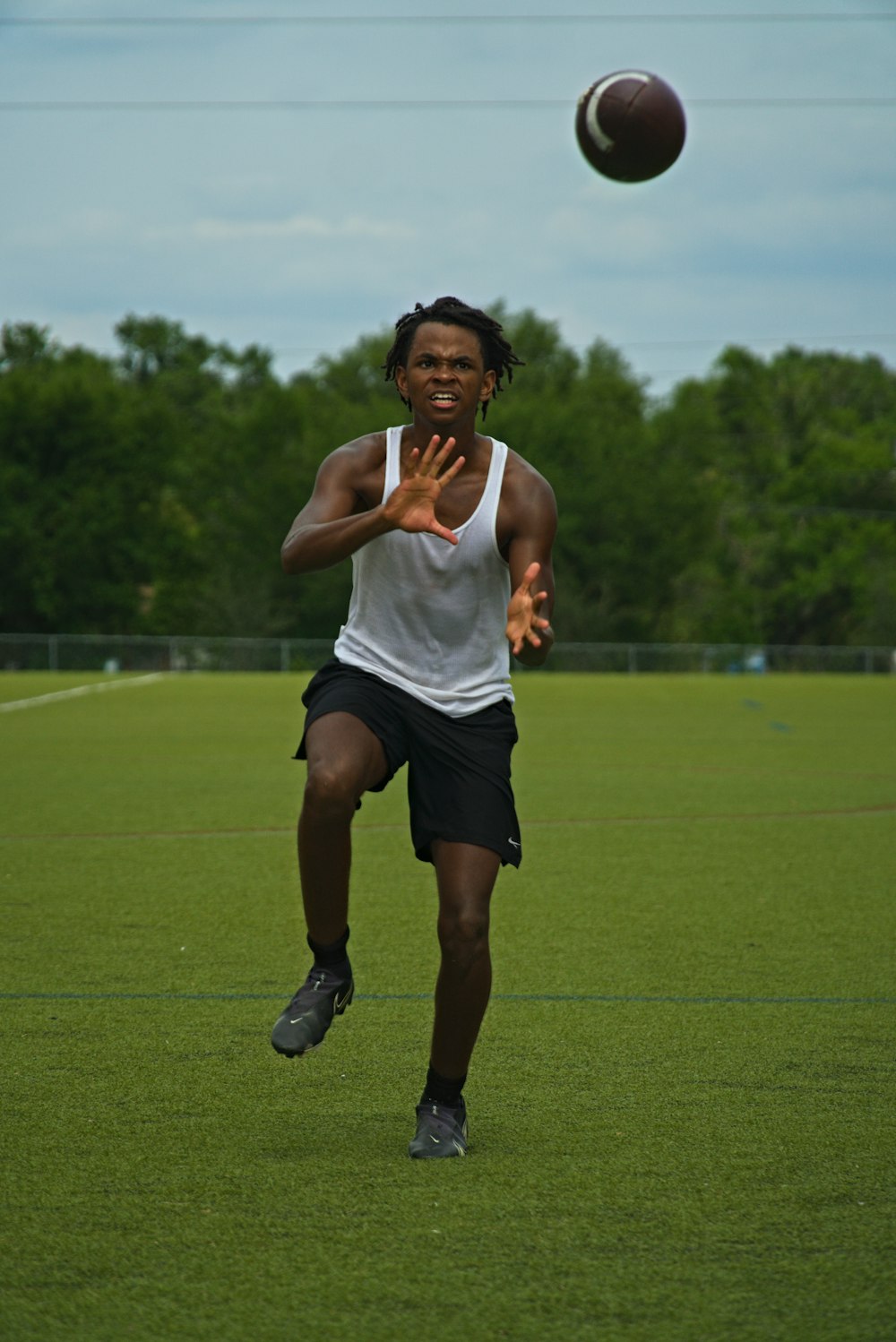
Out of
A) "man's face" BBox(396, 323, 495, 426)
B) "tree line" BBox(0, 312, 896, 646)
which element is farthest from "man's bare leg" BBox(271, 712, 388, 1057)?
Answer: "tree line" BBox(0, 312, 896, 646)

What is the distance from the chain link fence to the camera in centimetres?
5466

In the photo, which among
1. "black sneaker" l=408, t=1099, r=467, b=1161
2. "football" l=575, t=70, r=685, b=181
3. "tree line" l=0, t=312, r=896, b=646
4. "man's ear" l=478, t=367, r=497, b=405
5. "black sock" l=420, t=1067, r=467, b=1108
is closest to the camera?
"black sneaker" l=408, t=1099, r=467, b=1161

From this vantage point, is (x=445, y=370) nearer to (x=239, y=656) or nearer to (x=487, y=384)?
(x=487, y=384)

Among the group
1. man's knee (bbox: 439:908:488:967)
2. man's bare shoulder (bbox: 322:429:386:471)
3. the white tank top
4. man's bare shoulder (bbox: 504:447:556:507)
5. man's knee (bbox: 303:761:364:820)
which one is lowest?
man's knee (bbox: 439:908:488:967)

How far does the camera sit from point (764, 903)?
845 cm

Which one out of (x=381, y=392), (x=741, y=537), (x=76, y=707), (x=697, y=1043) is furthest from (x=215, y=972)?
(x=741, y=537)

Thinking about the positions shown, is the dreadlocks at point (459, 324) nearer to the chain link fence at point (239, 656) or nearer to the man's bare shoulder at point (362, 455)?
the man's bare shoulder at point (362, 455)

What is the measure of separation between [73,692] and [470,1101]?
104 ft

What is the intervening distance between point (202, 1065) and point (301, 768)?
1216cm

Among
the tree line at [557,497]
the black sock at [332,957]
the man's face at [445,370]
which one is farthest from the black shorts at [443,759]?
the tree line at [557,497]

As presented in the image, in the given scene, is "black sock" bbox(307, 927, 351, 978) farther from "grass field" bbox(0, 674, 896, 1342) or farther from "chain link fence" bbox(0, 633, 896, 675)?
"chain link fence" bbox(0, 633, 896, 675)

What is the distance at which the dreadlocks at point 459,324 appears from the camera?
15.3 ft

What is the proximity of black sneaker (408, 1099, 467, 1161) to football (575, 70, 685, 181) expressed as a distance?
6948 millimetres

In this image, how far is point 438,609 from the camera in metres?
4.64
